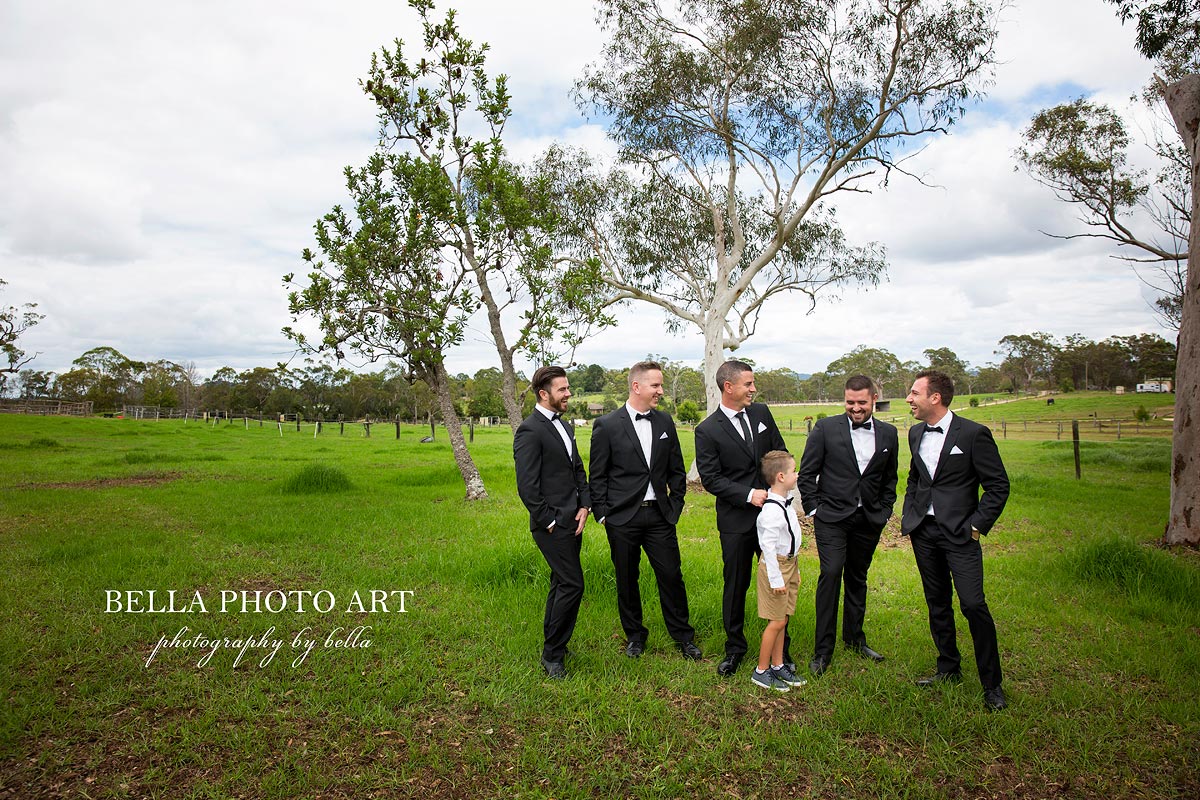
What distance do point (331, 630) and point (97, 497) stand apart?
10.1 m

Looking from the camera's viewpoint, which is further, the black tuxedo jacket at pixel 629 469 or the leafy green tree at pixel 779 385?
the leafy green tree at pixel 779 385

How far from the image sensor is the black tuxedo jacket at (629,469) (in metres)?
4.75

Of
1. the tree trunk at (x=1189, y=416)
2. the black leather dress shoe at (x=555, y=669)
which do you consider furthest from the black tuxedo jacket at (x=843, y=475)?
the tree trunk at (x=1189, y=416)

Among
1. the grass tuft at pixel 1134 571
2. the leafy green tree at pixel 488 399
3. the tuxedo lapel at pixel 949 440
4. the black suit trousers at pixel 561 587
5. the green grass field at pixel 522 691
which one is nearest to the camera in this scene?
the green grass field at pixel 522 691

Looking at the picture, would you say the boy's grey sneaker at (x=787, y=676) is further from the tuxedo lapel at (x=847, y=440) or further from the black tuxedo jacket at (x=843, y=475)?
the tuxedo lapel at (x=847, y=440)

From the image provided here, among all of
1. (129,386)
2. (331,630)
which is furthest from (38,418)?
(331,630)

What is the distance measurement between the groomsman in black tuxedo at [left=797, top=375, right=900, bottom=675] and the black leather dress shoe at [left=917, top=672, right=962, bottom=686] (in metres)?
0.47

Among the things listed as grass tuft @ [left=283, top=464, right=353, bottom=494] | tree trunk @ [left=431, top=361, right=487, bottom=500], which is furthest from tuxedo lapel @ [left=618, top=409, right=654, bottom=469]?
grass tuft @ [left=283, top=464, right=353, bottom=494]

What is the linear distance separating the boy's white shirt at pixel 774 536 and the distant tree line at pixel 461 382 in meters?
43.2

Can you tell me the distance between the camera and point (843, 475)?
476cm

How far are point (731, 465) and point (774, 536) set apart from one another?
0.66 metres

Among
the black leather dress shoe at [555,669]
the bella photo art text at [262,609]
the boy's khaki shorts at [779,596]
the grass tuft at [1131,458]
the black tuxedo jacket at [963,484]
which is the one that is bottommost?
the grass tuft at [1131,458]

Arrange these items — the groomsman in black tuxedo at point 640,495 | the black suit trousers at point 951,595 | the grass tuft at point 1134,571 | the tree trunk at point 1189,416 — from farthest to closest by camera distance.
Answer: the tree trunk at point 1189,416 < the grass tuft at point 1134,571 < the groomsman in black tuxedo at point 640,495 < the black suit trousers at point 951,595

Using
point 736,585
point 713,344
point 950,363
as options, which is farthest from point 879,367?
point 736,585
